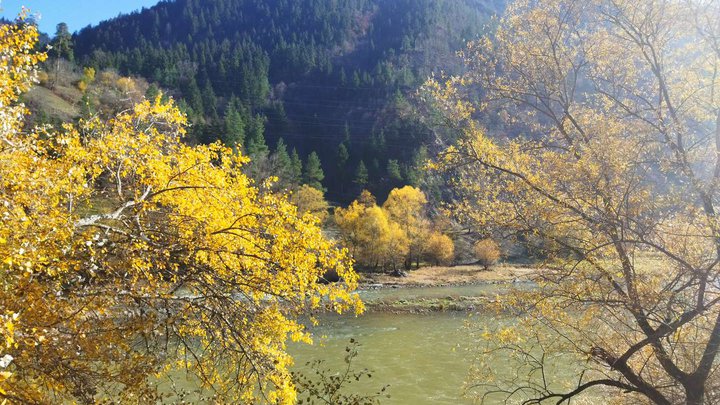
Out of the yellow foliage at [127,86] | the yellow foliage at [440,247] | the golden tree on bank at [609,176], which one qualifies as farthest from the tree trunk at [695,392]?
the yellow foliage at [440,247]

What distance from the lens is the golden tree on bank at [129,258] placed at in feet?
Answer: 16.4

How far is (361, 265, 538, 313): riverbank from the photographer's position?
38.1 m

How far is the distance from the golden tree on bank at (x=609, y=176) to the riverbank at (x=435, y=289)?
1860 centimetres

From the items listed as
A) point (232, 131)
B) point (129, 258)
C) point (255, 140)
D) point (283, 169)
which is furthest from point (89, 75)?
point (129, 258)

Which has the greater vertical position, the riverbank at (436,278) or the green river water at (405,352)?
the riverbank at (436,278)

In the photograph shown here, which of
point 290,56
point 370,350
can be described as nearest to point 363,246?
point 370,350

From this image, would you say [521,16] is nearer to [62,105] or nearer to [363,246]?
[363,246]

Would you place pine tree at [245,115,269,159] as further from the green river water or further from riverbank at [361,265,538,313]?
the green river water

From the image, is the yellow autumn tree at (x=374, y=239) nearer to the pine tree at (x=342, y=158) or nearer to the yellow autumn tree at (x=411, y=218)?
the yellow autumn tree at (x=411, y=218)

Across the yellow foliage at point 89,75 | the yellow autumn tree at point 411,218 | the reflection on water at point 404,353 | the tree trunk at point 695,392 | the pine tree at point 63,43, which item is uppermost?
the pine tree at point 63,43

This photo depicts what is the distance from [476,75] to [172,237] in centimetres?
669

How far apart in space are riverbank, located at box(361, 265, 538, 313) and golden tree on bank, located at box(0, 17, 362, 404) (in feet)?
73.7

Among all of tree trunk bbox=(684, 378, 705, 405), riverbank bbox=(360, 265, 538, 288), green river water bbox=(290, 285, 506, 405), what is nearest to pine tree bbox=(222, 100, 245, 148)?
riverbank bbox=(360, 265, 538, 288)

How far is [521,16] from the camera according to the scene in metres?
10.3
